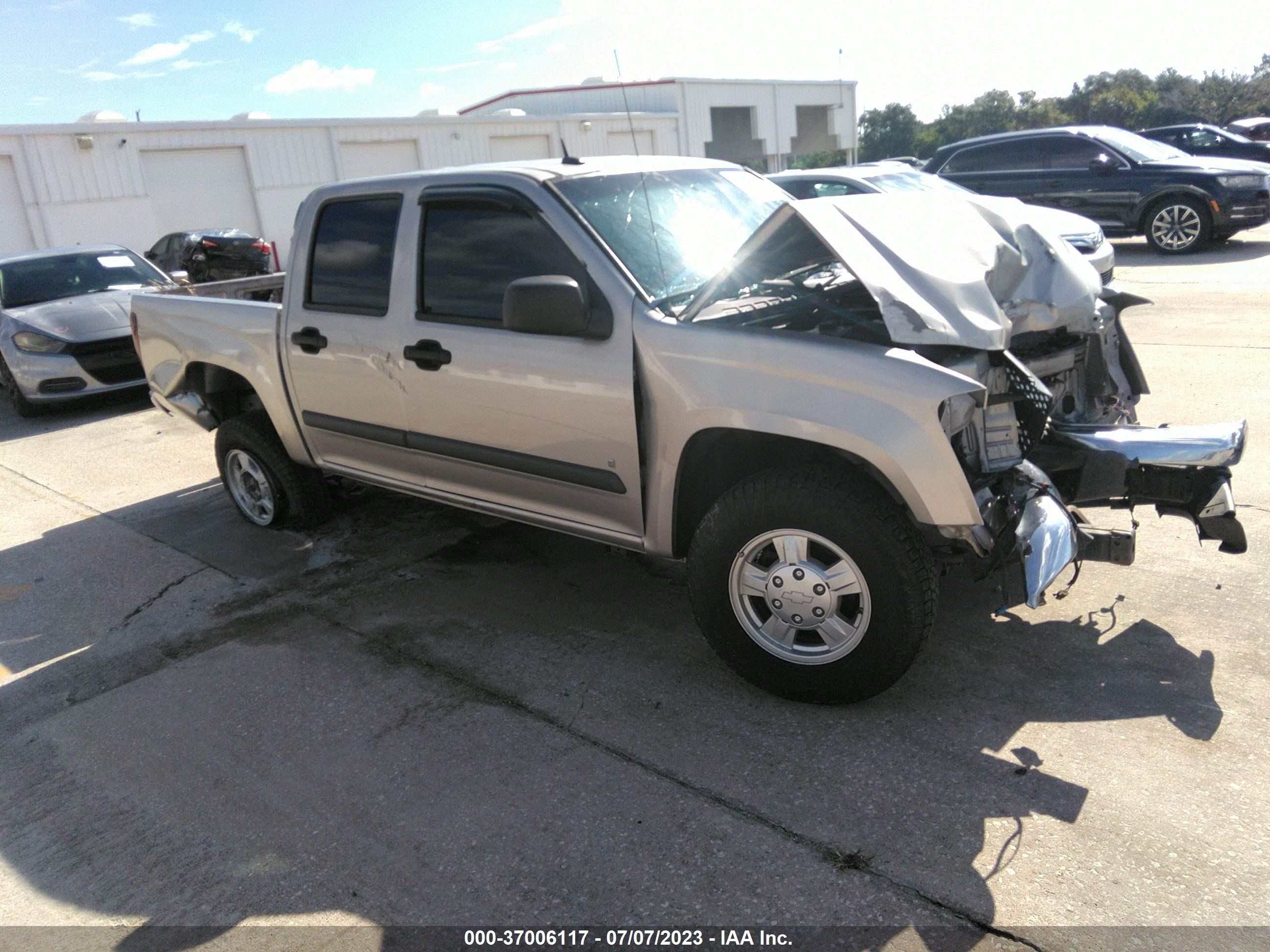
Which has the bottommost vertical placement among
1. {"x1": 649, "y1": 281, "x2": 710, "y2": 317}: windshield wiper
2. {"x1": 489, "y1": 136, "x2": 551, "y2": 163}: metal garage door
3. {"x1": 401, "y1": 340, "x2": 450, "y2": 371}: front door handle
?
{"x1": 401, "y1": 340, "x2": 450, "y2": 371}: front door handle

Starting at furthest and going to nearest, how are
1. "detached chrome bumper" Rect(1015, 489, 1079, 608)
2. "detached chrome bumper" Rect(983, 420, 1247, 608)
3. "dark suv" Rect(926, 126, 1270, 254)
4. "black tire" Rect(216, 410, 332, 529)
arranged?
1. "dark suv" Rect(926, 126, 1270, 254)
2. "black tire" Rect(216, 410, 332, 529)
3. "detached chrome bumper" Rect(983, 420, 1247, 608)
4. "detached chrome bumper" Rect(1015, 489, 1079, 608)

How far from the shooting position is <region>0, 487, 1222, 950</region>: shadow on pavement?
2670 millimetres

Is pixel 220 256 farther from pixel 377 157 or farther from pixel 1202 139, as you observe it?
pixel 1202 139

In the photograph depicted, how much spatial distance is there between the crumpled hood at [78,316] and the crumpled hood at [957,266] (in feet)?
27.3

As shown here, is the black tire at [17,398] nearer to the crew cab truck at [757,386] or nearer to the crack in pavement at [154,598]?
the crack in pavement at [154,598]

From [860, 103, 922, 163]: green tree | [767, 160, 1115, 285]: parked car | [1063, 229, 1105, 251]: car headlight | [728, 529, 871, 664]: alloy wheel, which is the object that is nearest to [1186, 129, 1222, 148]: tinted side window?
[767, 160, 1115, 285]: parked car

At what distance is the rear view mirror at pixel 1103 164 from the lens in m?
12.8

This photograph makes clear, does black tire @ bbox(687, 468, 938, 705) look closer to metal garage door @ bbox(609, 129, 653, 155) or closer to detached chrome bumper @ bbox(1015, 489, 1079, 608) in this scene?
detached chrome bumper @ bbox(1015, 489, 1079, 608)

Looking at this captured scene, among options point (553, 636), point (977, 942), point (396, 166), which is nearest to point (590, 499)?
point (553, 636)

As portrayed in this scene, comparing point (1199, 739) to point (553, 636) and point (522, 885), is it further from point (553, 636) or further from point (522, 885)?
point (553, 636)

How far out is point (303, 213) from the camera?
16.3 ft

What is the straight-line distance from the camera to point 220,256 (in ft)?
54.4

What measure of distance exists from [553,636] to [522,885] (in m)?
1.53

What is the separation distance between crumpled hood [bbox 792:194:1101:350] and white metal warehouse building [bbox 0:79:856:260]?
1104 centimetres
